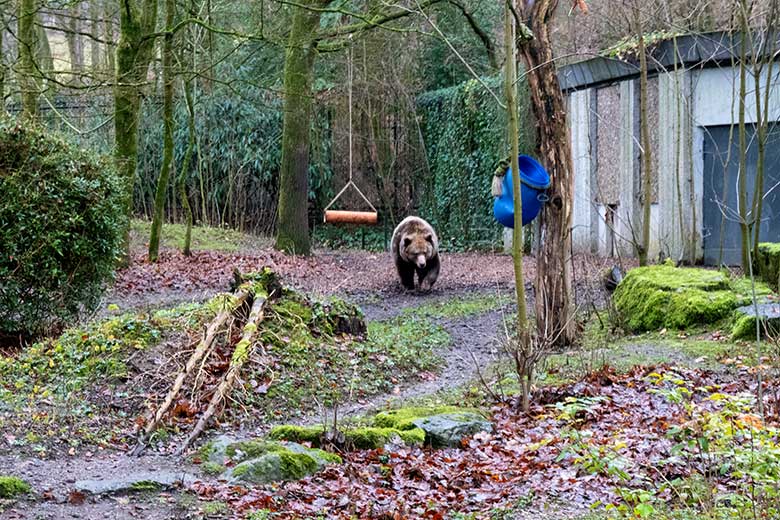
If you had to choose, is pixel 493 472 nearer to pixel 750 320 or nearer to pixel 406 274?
pixel 750 320

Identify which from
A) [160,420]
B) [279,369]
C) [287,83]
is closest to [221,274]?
[287,83]

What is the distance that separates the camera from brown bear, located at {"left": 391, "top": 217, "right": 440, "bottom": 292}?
16.1 metres

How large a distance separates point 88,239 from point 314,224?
52.6 ft

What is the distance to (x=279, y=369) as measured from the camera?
8.58m

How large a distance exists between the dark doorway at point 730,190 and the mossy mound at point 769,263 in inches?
147

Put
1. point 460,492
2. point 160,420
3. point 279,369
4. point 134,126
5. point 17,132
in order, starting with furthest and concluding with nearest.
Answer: point 134,126 < point 17,132 < point 279,369 < point 160,420 < point 460,492

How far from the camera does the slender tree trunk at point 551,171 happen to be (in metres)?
9.87

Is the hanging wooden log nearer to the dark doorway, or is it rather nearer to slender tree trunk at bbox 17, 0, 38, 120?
slender tree trunk at bbox 17, 0, 38, 120

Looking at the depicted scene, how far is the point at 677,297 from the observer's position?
35.7ft

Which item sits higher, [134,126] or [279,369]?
[134,126]

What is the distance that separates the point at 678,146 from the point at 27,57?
9.43 metres

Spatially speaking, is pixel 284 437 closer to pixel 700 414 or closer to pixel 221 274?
pixel 700 414

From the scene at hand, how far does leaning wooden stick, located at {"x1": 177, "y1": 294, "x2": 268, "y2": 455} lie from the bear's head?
22.8ft

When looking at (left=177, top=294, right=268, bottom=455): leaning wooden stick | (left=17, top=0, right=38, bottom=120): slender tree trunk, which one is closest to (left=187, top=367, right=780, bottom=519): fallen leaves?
(left=177, top=294, right=268, bottom=455): leaning wooden stick
